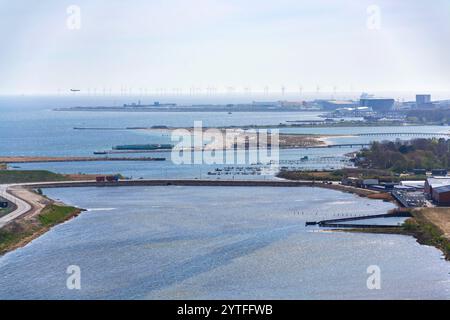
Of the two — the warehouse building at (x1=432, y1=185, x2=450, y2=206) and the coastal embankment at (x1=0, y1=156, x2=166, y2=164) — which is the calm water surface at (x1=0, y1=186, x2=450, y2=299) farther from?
the coastal embankment at (x1=0, y1=156, x2=166, y2=164)

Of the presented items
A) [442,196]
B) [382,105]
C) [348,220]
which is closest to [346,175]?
[442,196]

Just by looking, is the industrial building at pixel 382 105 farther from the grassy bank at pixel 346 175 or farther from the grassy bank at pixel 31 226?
the grassy bank at pixel 31 226

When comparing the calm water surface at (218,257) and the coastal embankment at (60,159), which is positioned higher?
the coastal embankment at (60,159)

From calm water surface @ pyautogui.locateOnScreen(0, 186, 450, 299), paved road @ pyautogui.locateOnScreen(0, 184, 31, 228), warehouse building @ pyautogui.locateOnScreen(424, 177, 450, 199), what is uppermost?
warehouse building @ pyautogui.locateOnScreen(424, 177, 450, 199)

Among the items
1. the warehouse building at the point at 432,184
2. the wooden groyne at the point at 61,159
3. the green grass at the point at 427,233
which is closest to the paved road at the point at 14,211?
the green grass at the point at 427,233

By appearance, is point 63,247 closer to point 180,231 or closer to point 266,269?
point 180,231

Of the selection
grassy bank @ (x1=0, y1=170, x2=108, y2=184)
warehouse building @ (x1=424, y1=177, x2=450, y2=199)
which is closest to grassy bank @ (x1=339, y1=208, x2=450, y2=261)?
warehouse building @ (x1=424, y1=177, x2=450, y2=199)
